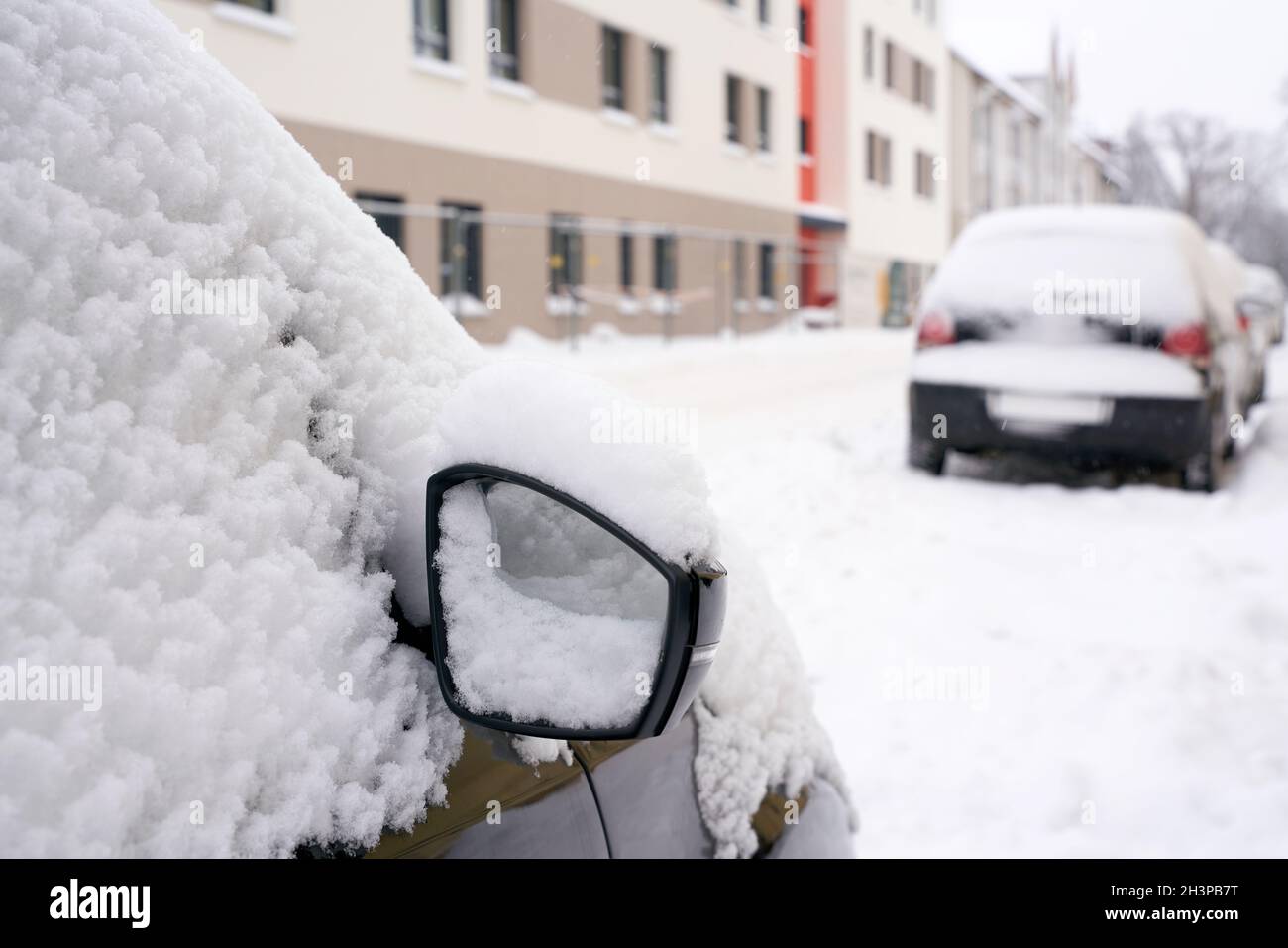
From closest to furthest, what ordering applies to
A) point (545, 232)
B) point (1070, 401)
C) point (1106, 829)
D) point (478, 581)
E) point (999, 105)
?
point (478, 581) → point (1106, 829) → point (1070, 401) → point (545, 232) → point (999, 105)

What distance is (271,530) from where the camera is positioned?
1.07 metres

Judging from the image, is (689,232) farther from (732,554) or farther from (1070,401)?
(732,554)

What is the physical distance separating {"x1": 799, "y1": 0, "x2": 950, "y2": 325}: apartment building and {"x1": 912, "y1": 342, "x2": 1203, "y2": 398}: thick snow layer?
18786 mm

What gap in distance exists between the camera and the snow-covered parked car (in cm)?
91

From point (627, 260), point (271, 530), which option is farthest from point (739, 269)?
point (271, 530)

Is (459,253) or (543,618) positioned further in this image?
(459,253)

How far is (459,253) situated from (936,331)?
320 inches

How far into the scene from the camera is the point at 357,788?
1040 mm

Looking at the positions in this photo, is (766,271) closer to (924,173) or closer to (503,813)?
(924,173)

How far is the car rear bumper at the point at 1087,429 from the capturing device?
6.61 meters
